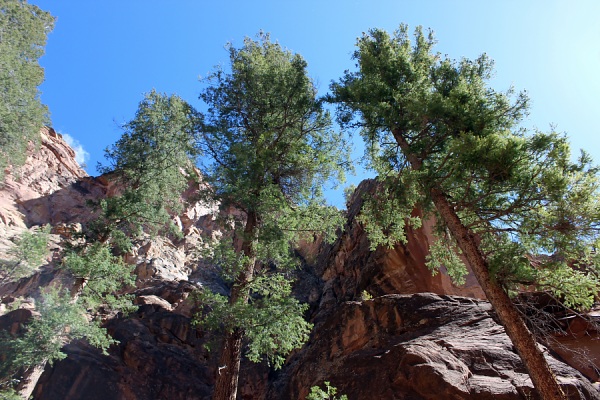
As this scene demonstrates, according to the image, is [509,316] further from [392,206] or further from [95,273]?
[95,273]

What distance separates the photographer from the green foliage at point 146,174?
14.4m

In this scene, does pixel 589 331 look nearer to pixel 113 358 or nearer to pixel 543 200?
pixel 543 200

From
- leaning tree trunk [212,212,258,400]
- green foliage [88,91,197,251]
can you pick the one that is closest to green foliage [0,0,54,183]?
green foliage [88,91,197,251]

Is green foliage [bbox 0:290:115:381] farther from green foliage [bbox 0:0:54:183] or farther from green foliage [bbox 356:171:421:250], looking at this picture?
green foliage [bbox 356:171:421:250]

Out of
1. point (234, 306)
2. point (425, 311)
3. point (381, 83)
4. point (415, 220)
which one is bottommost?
point (234, 306)

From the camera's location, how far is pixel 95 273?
43.0 feet

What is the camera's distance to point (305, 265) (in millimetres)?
31109

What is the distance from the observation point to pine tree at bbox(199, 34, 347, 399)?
9.20 m

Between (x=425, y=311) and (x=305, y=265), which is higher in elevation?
(x=305, y=265)

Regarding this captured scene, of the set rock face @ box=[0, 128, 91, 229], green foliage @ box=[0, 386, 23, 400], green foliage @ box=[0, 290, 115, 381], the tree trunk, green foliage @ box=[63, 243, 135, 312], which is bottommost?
green foliage @ box=[0, 386, 23, 400]

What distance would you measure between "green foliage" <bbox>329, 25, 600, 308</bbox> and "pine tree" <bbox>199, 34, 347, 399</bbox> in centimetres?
174

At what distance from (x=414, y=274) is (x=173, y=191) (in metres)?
12.2

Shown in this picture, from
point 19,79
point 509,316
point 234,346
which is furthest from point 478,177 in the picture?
point 19,79

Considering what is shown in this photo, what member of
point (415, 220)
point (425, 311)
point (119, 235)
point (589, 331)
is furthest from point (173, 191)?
point (589, 331)
